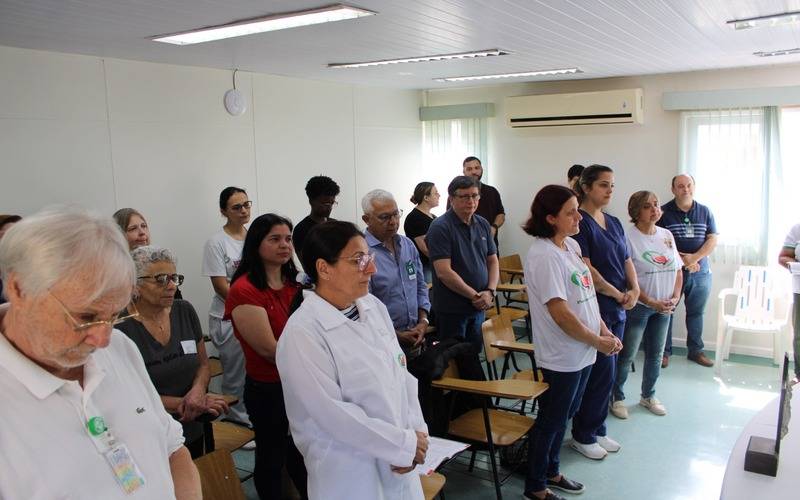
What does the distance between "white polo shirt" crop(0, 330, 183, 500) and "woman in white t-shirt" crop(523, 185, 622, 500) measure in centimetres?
221

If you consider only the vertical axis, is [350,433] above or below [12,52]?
below

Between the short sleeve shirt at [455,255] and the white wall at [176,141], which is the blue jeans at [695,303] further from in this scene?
the white wall at [176,141]

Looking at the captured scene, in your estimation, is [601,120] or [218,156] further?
[601,120]

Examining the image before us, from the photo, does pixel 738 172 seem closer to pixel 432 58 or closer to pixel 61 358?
pixel 432 58

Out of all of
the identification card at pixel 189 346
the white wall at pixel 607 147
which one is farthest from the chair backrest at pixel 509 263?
the identification card at pixel 189 346

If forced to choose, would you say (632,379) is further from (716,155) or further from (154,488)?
(154,488)

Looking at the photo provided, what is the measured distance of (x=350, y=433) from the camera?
191 cm

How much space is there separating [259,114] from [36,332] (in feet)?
15.8

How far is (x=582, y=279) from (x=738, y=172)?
3588mm

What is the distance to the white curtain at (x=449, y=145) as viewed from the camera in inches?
291

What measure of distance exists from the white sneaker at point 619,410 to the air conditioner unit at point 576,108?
2.95 meters

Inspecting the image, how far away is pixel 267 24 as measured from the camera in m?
3.29

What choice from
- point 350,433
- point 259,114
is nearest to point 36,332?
point 350,433

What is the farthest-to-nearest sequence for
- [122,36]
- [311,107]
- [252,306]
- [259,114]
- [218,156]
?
1. [311,107]
2. [259,114]
3. [218,156]
4. [122,36]
5. [252,306]
